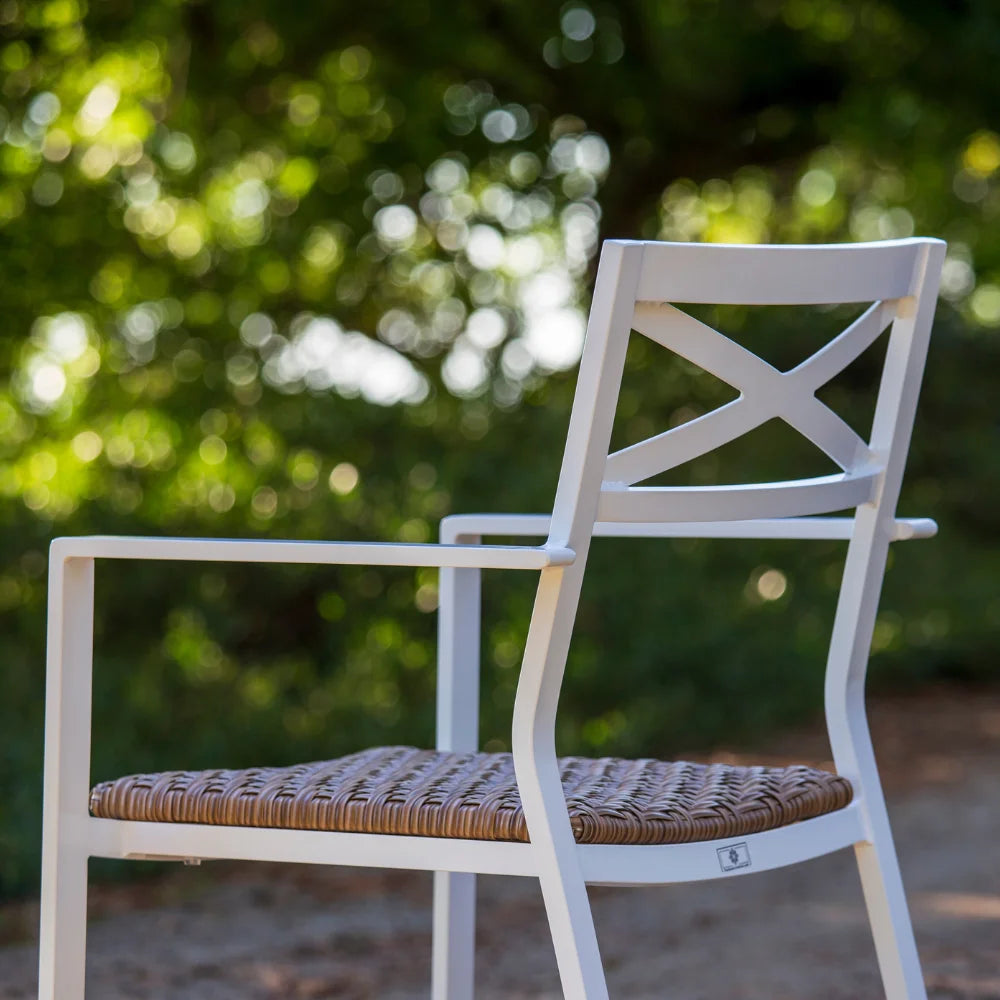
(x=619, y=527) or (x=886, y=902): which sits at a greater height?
(x=619, y=527)

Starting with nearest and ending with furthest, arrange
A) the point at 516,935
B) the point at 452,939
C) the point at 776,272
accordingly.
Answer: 1. the point at 776,272
2. the point at 452,939
3. the point at 516,935

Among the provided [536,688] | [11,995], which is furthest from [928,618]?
[536,688]

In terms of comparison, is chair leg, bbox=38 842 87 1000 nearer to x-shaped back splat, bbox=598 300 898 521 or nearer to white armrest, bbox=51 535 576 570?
white armrest, bbox=51 535 576 570

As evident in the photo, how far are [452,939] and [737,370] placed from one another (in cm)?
95

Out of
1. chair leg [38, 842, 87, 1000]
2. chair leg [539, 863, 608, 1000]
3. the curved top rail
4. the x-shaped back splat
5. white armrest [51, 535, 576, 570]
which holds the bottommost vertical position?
chair leg [539, 863, 608, 1000]

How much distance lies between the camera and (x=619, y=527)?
194 centimetres

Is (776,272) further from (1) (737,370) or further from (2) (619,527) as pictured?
(2) (619,527)

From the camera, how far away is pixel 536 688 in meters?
1.46

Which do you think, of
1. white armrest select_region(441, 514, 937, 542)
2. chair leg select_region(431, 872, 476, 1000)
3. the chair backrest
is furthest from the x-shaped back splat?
chair leg select_region(431, 872, 476, 1000)

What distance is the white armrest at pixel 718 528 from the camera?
1834 millimetres

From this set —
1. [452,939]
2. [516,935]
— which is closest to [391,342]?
[516,935]

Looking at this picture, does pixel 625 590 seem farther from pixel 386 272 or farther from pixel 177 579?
pixel 386 272

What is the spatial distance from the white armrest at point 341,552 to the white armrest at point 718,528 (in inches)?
12.2

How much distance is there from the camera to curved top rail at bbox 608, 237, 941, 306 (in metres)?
1.45
